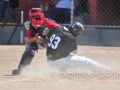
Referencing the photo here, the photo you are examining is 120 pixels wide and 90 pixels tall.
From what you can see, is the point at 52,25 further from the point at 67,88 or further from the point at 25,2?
the point at 25,2

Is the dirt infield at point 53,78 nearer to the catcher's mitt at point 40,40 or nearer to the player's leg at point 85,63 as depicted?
the player's leg at point 85,63

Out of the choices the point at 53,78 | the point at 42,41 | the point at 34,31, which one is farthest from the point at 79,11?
the point at 53,78

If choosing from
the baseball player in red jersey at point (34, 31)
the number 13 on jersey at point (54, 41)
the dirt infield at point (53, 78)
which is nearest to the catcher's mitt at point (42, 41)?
the baseball player in red jersey at point (34, 31)

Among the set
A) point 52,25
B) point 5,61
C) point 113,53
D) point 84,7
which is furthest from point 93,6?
point 52,25

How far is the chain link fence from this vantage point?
469 inches

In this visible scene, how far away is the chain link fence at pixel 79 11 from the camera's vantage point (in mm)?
11914

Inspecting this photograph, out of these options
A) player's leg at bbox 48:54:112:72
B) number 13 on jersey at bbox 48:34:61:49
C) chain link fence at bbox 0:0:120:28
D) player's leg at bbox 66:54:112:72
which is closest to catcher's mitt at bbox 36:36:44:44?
number 13 on jersey at bbox 48:34:61:49

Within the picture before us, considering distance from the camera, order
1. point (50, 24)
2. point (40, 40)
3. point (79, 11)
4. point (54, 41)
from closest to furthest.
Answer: point (54, 41) < point (40, 40) < point (50, 24) < point (79, 11)

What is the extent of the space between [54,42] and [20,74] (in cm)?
83

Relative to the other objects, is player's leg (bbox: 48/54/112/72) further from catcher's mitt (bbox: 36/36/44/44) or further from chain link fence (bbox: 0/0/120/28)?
chain link fence (bbox: 0/0/120/28)

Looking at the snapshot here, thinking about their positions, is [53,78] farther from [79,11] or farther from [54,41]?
[79,11]

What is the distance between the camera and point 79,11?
1196 centimetres

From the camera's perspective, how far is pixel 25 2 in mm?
12586

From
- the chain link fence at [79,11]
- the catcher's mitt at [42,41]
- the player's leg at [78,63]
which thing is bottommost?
the chain link fence at [79,11]
